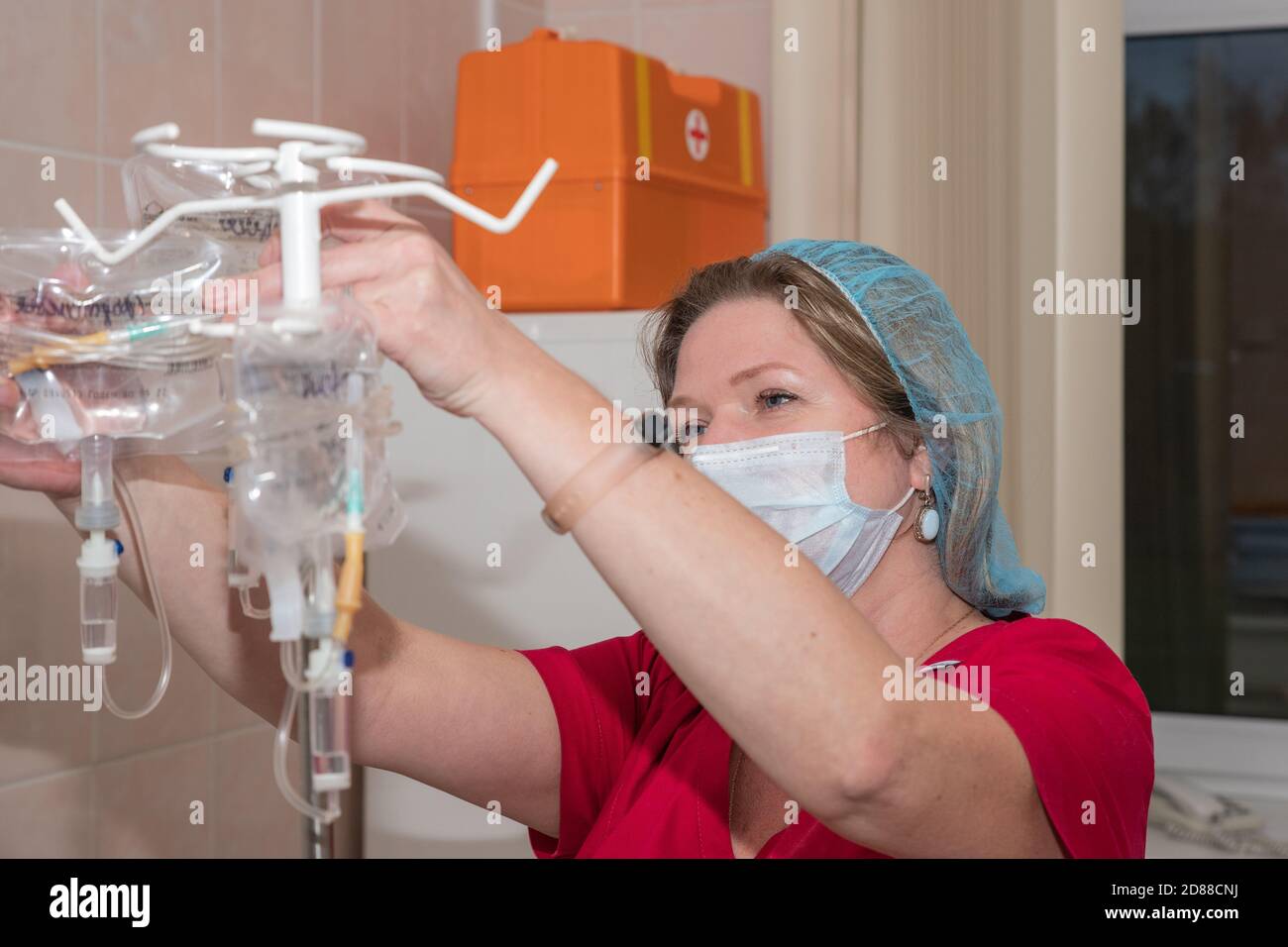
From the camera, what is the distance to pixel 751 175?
2.00 m

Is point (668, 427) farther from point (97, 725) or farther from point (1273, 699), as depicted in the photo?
point (1273, 699)

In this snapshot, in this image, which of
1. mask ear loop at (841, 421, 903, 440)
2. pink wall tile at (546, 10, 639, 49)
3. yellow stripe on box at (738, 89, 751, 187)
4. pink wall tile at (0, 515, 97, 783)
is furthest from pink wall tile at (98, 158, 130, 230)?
pink wall tile at (546, 10, 639, 49)

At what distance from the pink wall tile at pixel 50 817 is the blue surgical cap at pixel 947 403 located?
0.94 m

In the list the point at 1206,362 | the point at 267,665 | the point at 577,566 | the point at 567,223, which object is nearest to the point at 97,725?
the point at 267,665

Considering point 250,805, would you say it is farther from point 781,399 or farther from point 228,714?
point 781,399

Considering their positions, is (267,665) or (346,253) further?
(267,665)

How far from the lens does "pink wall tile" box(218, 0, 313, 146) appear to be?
157 centimetres

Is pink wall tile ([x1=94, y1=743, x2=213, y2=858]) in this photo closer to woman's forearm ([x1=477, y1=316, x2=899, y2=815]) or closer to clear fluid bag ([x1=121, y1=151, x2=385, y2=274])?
clear fluid bag ([x1=121, y1=151, x2=385, y2=274])

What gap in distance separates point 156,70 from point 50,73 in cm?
15

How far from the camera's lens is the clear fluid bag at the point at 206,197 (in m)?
0.79

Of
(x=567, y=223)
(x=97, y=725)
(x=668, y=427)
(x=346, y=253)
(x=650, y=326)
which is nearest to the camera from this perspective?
(x=346, y=253)

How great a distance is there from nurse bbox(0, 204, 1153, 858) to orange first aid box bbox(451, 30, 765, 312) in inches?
15.0

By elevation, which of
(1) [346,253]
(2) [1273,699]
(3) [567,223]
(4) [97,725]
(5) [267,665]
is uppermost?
(3) [567,223]

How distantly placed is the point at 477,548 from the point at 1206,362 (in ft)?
4.48
